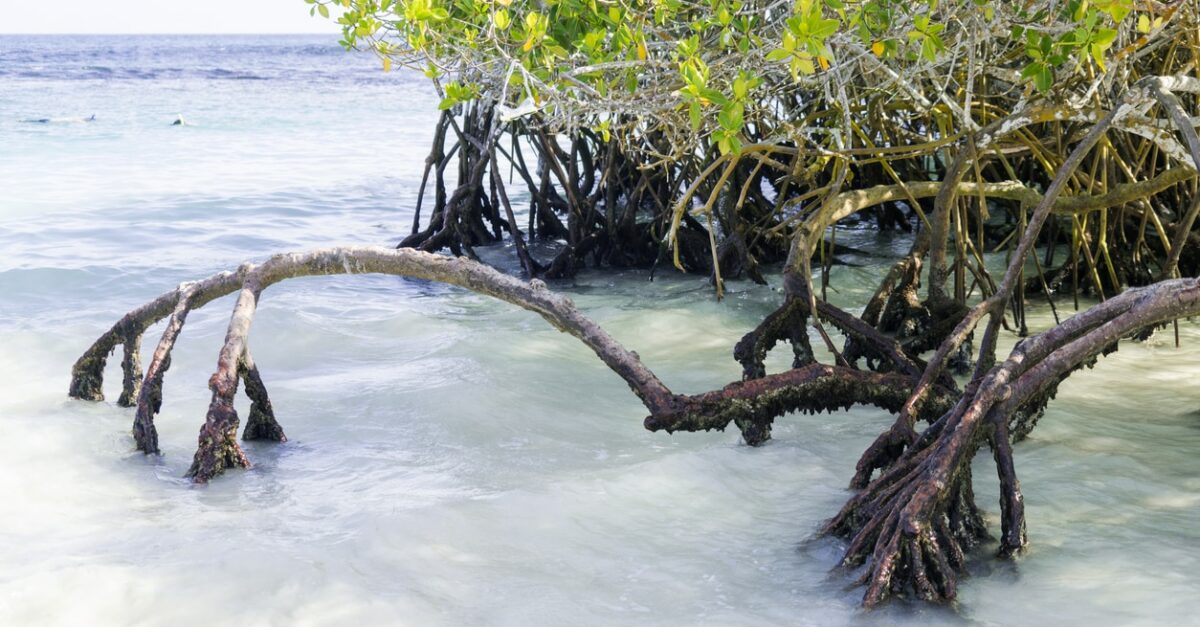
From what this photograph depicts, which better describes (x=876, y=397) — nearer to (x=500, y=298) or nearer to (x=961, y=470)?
(x=961, y=470)

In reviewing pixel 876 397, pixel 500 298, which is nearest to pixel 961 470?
pixel 876 397

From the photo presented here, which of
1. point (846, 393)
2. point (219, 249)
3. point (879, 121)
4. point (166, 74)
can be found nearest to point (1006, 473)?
point (846, 393)

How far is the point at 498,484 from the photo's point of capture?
10.6 ft

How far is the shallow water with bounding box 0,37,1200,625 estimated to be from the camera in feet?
8.14

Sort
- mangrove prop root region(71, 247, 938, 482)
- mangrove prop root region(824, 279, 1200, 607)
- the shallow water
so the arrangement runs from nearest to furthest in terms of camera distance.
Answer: mangrove prop root region(824, 279, 1200, 607), the shallow water, mangrove prop root region(71, 247, 938, 482)

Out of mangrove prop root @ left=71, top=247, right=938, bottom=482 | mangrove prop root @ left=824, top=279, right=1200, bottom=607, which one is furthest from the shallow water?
mangrove prop root @ left=71, top=247, right=938, bottom=482

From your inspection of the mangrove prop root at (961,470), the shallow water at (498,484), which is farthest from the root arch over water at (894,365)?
the shallow water at (498,484)

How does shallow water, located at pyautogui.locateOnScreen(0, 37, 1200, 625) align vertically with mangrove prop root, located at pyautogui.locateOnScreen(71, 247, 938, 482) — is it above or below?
below

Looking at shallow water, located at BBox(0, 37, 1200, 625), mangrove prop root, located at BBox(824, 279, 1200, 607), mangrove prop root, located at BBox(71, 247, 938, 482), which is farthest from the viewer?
mangrove prop root, located at BBox(71, 247, 938, 482)

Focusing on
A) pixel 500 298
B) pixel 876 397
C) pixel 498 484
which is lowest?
pixel 498 484

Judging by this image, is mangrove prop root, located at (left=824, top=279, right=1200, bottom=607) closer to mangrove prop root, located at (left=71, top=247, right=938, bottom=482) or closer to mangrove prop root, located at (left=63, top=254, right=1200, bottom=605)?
mangrove prop root, located at (left=63, top=254, right=1200, bottom=605)

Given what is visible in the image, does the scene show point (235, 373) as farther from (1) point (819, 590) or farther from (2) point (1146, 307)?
(2) point (1146, 307)

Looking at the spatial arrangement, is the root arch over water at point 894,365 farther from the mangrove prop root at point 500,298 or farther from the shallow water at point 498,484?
the shallow water at point 498,484

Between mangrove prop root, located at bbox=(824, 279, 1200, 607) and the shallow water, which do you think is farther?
the shallow water
